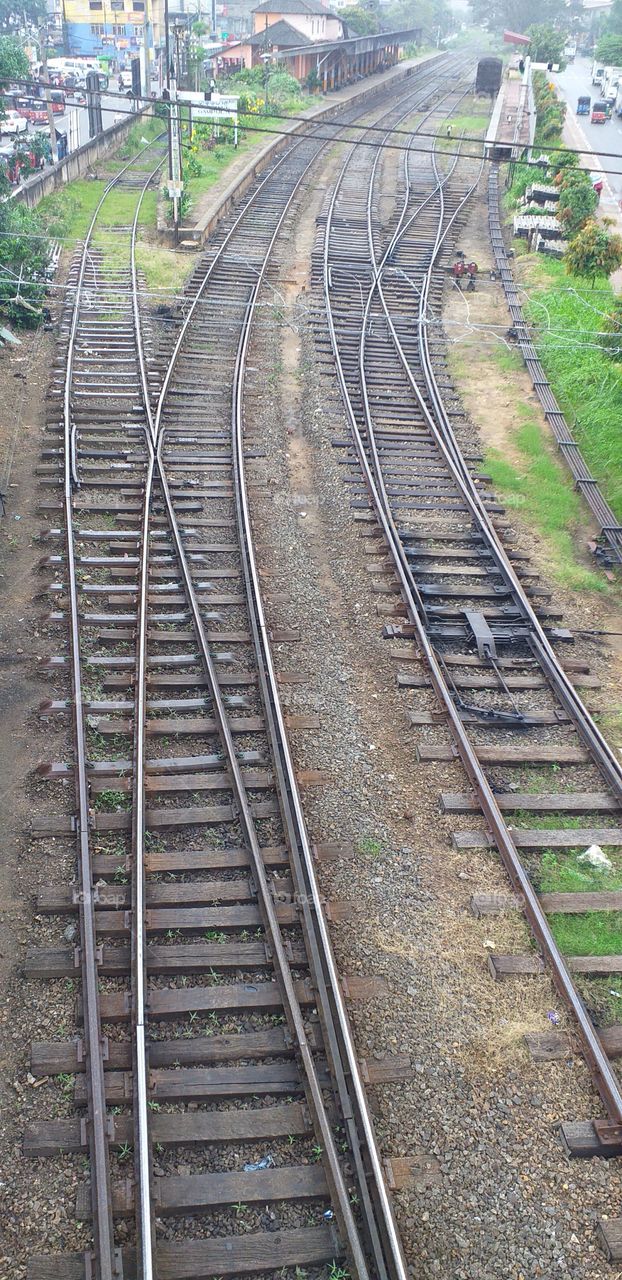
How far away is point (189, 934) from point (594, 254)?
17657 millimetres

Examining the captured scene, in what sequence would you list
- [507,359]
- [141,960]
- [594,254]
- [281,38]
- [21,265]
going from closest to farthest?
[141,960], [507,359], [594,254], [21,265], [281,38]

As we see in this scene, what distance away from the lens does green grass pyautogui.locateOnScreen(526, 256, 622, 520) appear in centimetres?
1521

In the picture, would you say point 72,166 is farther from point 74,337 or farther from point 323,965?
point 323,965

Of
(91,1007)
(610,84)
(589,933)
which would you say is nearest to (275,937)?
(91,1007)

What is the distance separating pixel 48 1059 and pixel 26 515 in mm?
7875

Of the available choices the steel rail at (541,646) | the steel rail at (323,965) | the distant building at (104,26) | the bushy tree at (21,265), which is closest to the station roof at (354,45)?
the distant building at (104,26)

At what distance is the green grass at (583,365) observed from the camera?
15211mm

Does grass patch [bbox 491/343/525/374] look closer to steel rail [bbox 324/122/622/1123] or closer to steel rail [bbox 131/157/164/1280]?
steel rail [bbox 324/122/622/1123]

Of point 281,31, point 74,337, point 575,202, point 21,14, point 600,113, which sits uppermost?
point 21,14

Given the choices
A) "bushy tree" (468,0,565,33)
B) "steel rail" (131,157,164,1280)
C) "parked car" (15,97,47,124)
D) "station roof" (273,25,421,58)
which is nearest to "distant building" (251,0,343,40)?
"station roof" (273,25,421,58)

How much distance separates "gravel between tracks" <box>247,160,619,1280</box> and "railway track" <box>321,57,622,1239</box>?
0.56 ft

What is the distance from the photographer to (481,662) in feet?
32.4

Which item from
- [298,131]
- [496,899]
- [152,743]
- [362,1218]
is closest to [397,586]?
[152,743]

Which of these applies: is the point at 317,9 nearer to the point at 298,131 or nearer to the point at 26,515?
the point at 298,131
